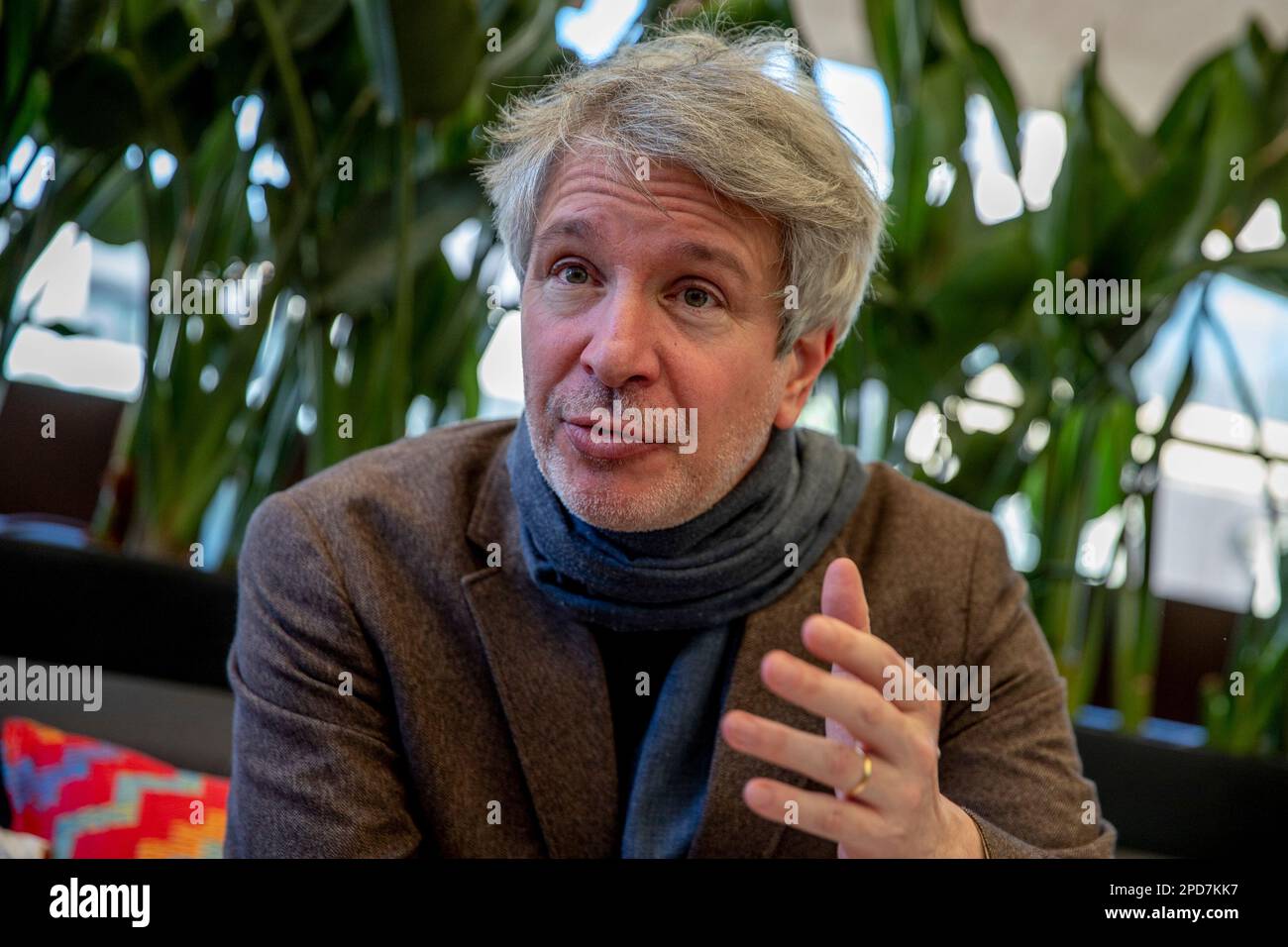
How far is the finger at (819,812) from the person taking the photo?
0.45 metres

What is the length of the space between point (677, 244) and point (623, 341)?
2.8 inches

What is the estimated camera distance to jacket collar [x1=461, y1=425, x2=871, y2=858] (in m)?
0.76

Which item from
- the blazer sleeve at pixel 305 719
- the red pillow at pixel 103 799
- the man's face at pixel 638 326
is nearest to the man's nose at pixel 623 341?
the man's face at pixel 638 326

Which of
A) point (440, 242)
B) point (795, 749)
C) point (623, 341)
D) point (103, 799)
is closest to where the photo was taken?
point (795, 749)

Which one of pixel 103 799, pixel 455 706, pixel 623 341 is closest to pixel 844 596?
pixel 623 341

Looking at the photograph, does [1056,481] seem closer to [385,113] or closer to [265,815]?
[385,113]

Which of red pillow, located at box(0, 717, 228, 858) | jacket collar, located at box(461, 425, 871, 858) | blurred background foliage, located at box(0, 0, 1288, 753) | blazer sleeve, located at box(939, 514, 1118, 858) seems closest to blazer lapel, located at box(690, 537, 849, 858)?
jacket collar, located at box(461, 425, 871, 858)

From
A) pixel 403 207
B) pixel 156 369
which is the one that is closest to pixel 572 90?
pixel 403 207

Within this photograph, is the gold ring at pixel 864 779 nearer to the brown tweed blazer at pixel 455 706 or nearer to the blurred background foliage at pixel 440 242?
the brown tweed blazer at pixel 455 706

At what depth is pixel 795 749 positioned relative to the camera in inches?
18.4

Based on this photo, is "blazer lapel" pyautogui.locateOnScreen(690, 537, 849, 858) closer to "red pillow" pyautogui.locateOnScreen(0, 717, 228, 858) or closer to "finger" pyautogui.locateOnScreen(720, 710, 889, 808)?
"finger" pyautogui.locateOnScreen(720, 710, 889, 808)

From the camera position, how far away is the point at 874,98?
12.4 ft

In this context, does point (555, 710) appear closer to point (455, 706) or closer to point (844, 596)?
point (455, 706)

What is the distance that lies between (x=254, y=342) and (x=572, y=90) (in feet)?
2.60
